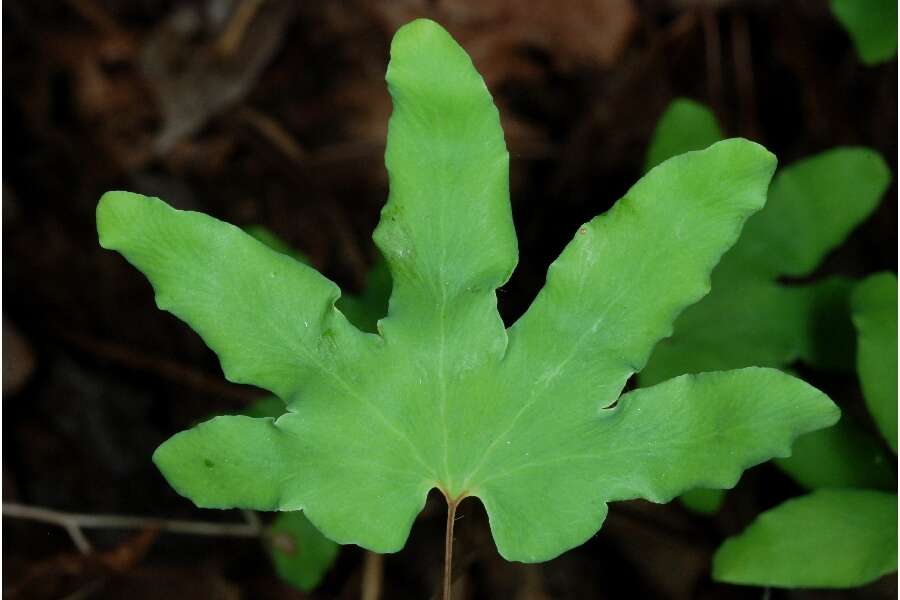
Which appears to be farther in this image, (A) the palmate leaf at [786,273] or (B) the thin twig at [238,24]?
(B) the thin twig at [238,24]

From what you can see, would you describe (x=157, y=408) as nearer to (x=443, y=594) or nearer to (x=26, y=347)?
(x=26, y=347)

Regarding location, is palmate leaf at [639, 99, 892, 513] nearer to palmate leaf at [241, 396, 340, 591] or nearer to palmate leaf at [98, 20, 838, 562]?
palmate leaf at [98, 20, 838, 562]

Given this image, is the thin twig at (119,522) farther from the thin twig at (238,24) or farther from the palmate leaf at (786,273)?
the thin twig at (238,24)

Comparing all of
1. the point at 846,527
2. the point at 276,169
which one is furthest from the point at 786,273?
Answer: the point at 276,169

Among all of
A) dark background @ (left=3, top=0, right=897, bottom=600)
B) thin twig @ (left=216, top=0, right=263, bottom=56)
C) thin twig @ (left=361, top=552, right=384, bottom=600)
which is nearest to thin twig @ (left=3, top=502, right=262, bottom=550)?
dark background @ (left=3, top=0, right=897, bottom=600)

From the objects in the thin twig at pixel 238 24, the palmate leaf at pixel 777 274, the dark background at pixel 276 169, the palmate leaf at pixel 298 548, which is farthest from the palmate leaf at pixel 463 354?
the thin twig at pixel 238 24

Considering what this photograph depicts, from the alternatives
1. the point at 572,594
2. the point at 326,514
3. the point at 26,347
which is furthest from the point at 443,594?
the point at 26,347

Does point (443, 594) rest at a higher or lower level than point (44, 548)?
lower
